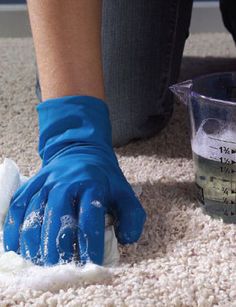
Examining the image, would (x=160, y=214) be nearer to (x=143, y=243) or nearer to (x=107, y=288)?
(x=143, y=243)

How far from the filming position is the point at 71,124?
78cm

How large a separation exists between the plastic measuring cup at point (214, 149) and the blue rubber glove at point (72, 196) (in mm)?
109

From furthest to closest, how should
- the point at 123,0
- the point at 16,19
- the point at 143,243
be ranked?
the point at 16,19 < the point at 123,0 < the point at 143,243

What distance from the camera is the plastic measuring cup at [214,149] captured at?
75 centimetres

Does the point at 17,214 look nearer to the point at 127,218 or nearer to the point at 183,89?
the point at 127,218

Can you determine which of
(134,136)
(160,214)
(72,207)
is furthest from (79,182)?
(134,136)

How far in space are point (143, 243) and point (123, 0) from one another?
49 cm

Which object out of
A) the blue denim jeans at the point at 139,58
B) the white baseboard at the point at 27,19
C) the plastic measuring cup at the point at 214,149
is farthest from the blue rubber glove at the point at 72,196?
the white baseboard at the point at 27,19

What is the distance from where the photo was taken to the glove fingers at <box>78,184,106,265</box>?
664mm

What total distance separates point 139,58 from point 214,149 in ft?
1.22

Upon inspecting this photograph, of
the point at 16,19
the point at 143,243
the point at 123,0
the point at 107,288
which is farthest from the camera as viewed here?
the point at 16,19

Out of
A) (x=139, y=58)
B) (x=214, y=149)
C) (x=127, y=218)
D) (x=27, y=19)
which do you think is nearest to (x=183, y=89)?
(x=214, y=149)

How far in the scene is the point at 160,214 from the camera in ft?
2.64

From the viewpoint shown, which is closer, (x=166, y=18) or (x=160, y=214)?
(x=160, y=214)
